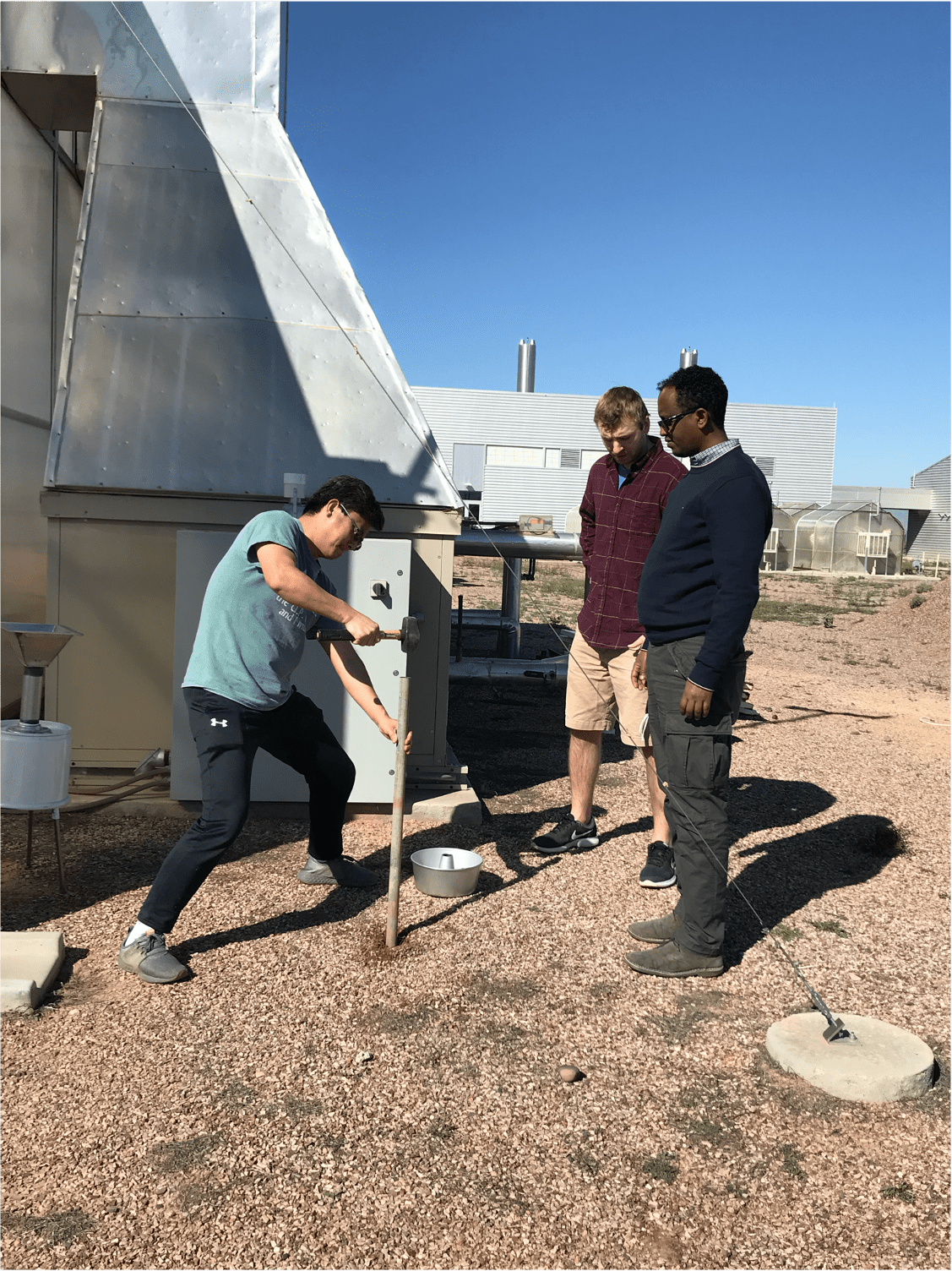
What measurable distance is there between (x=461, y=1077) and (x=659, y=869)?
194 centimetres

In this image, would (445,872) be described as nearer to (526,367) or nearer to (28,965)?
(28,965)

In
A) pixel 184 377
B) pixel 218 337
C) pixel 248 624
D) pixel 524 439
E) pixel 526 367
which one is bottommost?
pixel 248 624

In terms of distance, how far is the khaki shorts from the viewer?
4715 mm

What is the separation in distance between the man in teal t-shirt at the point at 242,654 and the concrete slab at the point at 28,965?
0.23 m

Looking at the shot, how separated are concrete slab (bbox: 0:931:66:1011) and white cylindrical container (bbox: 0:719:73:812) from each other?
0.57 m

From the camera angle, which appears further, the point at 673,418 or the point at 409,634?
the point at 409,634

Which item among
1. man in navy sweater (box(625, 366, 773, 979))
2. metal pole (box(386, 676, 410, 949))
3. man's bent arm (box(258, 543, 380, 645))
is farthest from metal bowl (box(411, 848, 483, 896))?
man's bent arm (box(258, 543, 380, 645))

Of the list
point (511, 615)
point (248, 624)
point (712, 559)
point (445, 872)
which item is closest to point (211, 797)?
point (248, 624)

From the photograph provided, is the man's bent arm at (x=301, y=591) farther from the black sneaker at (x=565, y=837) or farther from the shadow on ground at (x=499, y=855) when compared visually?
the black sneaker at (x=565, y=837)

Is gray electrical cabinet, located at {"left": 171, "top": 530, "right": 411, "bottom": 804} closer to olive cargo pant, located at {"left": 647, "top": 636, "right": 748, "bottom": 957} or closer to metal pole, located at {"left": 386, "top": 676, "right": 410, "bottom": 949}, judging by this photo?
metal pole, located at {"left": 386, "top": 676, "right": 410, "bottom": 949}

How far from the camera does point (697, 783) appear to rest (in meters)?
3.68

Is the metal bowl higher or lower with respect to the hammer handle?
lower

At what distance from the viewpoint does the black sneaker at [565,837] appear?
516 centimetres

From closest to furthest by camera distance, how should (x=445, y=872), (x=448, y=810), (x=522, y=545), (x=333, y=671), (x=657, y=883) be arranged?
(x=445, y=872) → (x=657, y=883) → (x=333, y=671) → (x=448, y=810) → (x=522, y=545)
